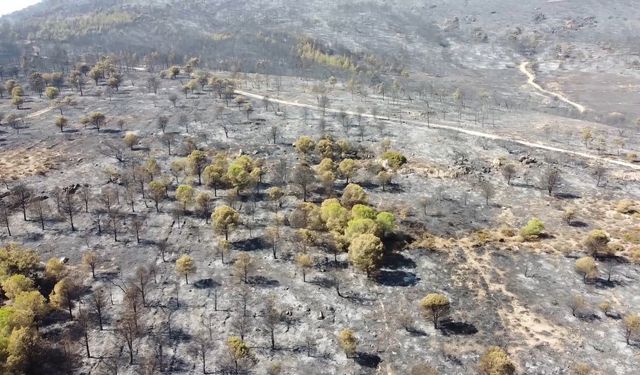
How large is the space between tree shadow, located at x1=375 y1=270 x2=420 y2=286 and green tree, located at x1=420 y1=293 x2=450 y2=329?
23.8ft

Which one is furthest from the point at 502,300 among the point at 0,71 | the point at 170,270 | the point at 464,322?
the point at 0,71

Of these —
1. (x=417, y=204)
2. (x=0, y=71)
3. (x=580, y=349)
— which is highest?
(x=0, y=71)

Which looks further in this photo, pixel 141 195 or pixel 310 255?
pixel 141 195

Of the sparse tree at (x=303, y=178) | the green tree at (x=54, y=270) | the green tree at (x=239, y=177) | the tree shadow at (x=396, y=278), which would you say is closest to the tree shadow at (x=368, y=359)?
the tree shadow at (x=396, y=278)

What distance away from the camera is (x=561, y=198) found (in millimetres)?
87375

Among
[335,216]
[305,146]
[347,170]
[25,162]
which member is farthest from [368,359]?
[25,162]

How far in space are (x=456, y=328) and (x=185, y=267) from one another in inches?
1363

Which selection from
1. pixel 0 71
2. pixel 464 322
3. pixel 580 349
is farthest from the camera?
pixel 0 71

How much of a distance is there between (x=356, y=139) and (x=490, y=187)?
120 ft

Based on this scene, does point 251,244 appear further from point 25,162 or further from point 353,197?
point 25,162

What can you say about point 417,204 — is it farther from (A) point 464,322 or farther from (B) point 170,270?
(B) point 170,270

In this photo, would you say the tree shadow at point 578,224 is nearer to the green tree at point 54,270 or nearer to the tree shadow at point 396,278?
the tree shadow at point 396,278

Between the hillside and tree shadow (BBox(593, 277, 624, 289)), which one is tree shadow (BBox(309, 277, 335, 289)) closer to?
the hillside

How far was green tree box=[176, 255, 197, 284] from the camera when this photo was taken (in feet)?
205
